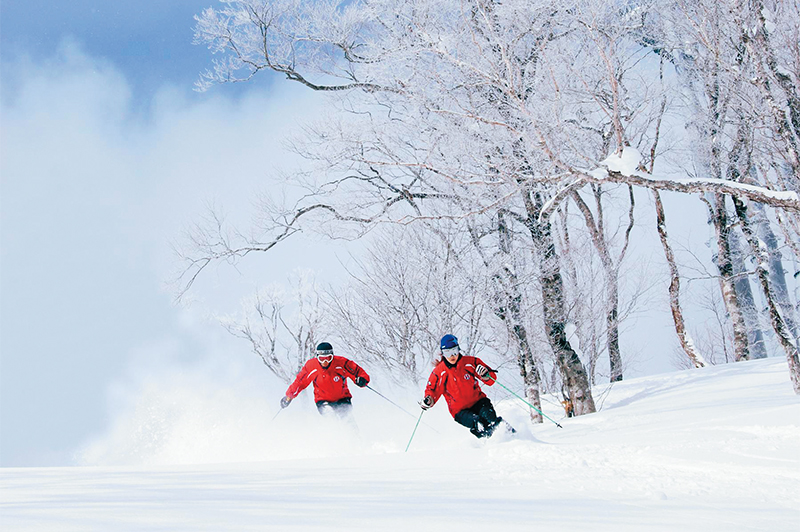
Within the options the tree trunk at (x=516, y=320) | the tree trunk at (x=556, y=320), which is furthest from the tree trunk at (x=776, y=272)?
the tree trunk at (x=516, y=320)

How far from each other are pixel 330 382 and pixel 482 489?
5998 mm

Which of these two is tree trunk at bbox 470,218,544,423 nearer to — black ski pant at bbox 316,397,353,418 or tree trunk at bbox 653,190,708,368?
black ski pant at bbox 316,397,353,418

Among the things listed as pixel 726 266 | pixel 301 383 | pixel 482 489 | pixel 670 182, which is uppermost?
pixel 726 266

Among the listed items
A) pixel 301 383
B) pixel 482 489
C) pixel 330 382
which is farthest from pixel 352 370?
pixel 482 489

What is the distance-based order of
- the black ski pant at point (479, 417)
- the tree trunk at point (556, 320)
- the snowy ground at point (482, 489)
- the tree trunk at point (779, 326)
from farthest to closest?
the tree trunk at point (556, 320) → the tree trunk at point (779, 326) → the black ski pant at point (479, 417) → the snowy ground at point (482, 489)

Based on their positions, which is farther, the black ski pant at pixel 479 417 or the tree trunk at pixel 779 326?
the tree trunk at pixel 779 326

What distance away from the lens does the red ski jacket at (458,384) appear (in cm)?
748

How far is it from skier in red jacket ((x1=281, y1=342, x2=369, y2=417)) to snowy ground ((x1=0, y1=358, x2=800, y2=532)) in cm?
343

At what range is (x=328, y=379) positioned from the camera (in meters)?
8.98

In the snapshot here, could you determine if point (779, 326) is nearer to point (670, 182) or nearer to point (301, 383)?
point (670, 182)

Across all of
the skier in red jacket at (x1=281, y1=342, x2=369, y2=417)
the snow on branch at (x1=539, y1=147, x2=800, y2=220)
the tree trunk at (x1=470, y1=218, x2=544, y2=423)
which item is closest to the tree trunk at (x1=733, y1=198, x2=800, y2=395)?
the snow on branch at (x1=539, y1=147, x2=800, y2=220)

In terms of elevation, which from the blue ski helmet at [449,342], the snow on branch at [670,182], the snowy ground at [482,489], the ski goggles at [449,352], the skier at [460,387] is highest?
the snow on branch at [670,182]

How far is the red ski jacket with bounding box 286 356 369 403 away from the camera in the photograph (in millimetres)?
8969

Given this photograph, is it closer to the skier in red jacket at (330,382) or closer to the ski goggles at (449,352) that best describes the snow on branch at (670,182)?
the ski goggles at (449,352)
